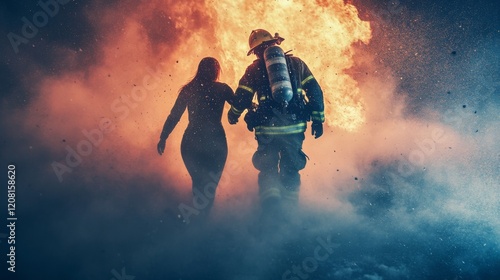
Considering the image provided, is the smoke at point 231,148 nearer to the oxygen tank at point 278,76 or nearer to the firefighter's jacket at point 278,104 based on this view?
the firefighter's jacket at point 278,104

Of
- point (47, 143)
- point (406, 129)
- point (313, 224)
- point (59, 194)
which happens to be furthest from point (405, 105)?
point (47, 143)

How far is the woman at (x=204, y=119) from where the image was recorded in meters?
4.88

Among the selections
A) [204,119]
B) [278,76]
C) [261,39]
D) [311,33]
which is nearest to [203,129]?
[204,119]

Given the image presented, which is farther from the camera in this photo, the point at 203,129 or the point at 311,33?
the point at 311,33

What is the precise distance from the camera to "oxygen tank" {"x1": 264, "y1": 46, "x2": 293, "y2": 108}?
4.10m

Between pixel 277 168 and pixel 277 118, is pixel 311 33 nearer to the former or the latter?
pixel 277 118

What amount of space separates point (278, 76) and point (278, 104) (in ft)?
1.75

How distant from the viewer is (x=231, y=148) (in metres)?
8.09

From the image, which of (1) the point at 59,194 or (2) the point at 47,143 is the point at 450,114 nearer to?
(1) the point at 59,194

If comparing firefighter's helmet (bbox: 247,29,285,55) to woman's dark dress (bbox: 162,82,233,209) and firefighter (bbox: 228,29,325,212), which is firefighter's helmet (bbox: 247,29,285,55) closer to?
firefighter (bbox: 228,29,325,212)

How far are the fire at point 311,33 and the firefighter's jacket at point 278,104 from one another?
8.72 ft

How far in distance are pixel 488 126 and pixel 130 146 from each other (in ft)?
31.1

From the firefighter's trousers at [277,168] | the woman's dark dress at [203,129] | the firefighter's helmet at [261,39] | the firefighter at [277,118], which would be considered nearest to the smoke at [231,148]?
the firefighter's trousers at [277,168]

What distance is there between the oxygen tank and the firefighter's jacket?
0.31 metres
